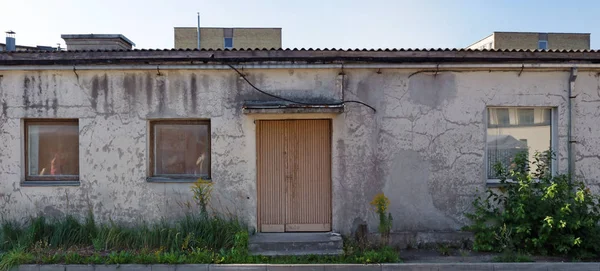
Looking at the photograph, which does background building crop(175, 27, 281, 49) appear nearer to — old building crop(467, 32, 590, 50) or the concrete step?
old building crop(467, 32, 590, 50)

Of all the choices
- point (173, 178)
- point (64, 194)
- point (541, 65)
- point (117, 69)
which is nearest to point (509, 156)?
point (541, 65)

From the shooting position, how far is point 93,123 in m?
7.09

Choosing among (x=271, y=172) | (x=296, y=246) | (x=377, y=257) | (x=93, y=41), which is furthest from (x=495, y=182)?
(x=93, y=41)

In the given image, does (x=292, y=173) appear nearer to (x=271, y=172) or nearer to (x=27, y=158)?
(x=271, y=172)

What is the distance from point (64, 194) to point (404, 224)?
20.0 feet

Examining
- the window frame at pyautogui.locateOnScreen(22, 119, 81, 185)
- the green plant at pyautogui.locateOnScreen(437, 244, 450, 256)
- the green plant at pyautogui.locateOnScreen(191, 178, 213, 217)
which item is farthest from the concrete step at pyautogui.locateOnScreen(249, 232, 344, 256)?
the window frame at pyautogui.locateOnScreen(22, 119, 81, 185)

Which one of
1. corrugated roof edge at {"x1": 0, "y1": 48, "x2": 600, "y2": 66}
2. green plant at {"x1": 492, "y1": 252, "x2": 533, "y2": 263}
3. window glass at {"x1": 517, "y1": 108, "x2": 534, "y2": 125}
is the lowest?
green plant at {"x1": 492, "y1": 252, "x2": 533, "y2": 263}

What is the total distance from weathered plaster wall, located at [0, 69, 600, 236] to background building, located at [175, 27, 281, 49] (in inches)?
1162

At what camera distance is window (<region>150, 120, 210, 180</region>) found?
7.29 metres

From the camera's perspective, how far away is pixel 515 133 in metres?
7.26

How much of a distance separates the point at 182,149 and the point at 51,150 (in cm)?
242

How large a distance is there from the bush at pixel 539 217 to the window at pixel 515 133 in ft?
1.36

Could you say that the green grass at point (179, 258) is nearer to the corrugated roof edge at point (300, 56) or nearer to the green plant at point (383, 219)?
the green plant at point (383, 219)

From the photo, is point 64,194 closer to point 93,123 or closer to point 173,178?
point 93,123
